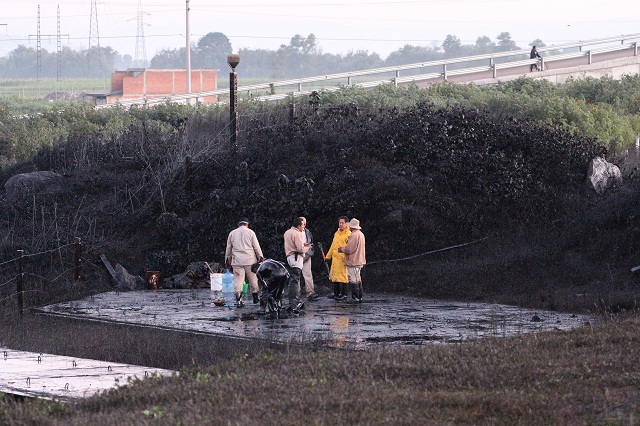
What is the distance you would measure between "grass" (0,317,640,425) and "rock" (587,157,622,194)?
1551 cm

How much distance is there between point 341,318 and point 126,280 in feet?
26.3

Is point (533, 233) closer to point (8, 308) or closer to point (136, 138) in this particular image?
point (8, 308)

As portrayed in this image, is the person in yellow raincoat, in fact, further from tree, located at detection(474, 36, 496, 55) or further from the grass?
tree, located at detection(474, 36, 496, 55)

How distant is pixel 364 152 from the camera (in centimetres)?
2934

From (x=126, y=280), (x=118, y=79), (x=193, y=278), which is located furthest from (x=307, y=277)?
(x=118, y=79)

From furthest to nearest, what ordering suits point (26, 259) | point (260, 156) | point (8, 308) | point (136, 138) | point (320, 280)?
point (136, 138) < point (260, 156) < point (26, 259) < point (320, 280) < point (8, 308)

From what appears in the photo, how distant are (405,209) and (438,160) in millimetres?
2374

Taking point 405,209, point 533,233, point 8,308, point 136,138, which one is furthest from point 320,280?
point 136,138

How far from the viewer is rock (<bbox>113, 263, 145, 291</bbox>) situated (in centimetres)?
2491

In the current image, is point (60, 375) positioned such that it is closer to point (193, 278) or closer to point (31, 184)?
point (193, 278)

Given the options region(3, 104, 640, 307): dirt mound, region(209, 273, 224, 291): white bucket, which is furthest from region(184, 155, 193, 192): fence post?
region(209, 273, 224, 291): white bucket

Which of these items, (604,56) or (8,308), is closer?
(8,308)

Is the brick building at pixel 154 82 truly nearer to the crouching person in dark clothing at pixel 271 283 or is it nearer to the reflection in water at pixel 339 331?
the crouching person in dark clothing at pixel 271 283

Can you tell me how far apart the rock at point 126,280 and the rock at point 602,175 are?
11892 millimetres
